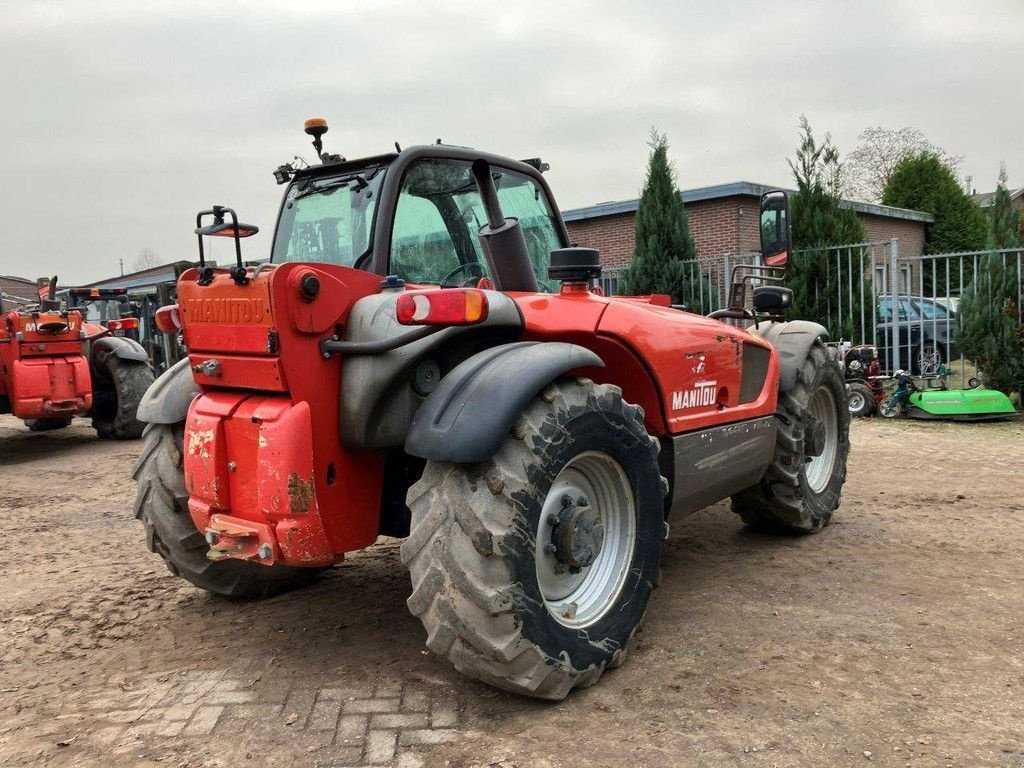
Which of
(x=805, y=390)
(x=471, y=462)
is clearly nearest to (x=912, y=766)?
(x=471, y=462)

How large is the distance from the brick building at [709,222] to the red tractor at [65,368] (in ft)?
29.5

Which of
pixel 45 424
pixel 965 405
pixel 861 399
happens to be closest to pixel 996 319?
pixel 965 405

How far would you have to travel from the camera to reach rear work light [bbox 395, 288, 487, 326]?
2.56 meters

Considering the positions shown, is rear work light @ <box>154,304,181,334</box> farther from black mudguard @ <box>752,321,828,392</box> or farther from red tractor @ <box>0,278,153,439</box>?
red tractor @ <box>0,278,153,439</box>

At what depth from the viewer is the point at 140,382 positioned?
10.3 metres

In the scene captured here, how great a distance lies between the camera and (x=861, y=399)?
10.5 meters

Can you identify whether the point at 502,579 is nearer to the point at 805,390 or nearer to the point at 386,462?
the point at 386,462

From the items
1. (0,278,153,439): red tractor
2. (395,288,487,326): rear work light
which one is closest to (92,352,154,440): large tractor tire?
(0,278,153,439): red tractor

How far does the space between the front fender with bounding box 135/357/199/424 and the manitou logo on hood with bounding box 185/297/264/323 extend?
0.48 metres

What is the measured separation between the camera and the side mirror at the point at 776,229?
4.15m

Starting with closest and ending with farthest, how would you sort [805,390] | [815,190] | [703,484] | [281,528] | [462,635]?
[462,635]
[281,528]
[703,484]
[805,390]
[815,190]

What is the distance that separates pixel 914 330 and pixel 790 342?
11.3 meters

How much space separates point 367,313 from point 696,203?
59.8 feet

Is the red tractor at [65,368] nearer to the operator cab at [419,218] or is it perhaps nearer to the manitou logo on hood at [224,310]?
the operator cab at [419,218]
